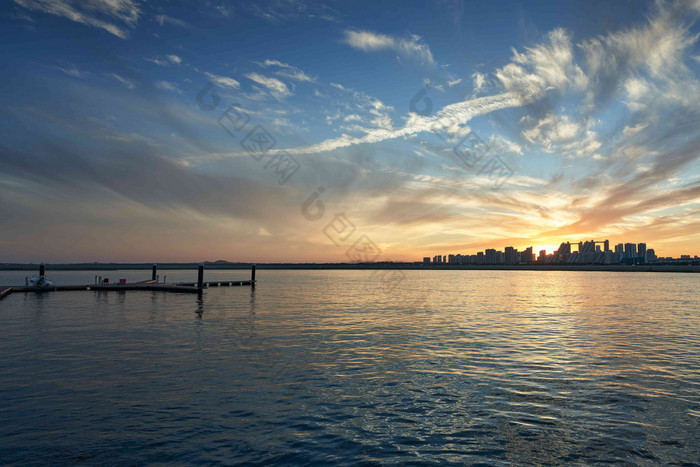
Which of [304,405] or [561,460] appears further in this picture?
[304,405]

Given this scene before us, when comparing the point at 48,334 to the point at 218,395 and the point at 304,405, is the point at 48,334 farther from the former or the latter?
the point at 304,405

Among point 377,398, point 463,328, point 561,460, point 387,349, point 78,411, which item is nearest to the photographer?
point 561,460

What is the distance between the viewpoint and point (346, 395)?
13.4m

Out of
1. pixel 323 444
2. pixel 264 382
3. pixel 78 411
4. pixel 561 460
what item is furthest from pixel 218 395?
pixel 561 460

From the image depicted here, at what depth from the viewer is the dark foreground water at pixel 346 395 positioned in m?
9.46

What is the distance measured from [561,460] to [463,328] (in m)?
19.2

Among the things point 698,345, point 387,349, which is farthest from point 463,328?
point 698,345

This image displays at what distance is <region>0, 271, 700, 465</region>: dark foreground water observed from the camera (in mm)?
9461

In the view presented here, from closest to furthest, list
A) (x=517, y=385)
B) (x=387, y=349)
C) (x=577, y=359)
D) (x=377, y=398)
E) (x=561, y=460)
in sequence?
(x=561, y=460), (x=377, y=398), (x=517, y=385), (x=577, y=359), (x=387, y=349)

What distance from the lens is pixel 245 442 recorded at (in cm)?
980

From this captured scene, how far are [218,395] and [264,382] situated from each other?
6.23 ft

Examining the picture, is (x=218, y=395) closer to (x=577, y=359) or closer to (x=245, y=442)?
(x=245, y=442)

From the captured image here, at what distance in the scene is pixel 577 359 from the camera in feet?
62.1

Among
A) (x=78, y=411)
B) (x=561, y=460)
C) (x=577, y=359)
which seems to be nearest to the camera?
(x=561, y=460)
